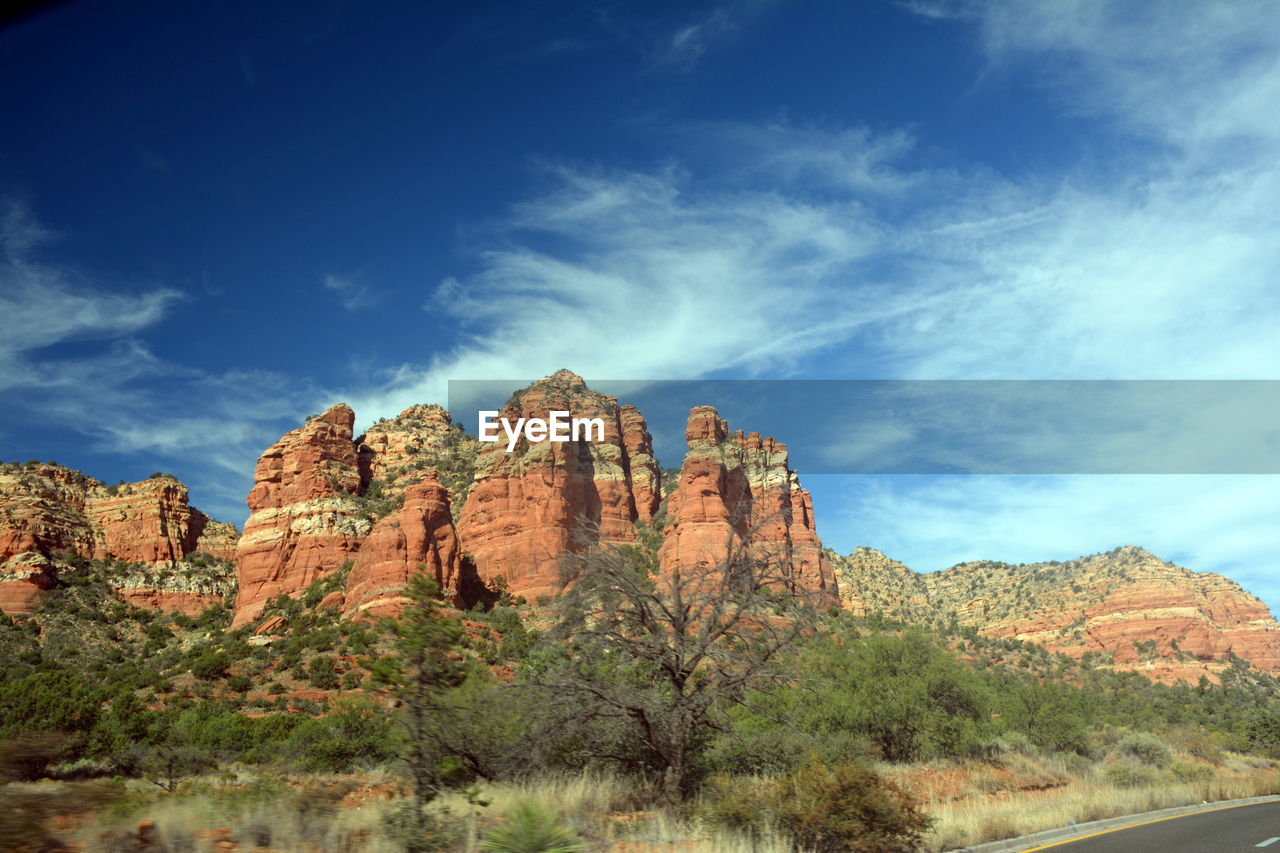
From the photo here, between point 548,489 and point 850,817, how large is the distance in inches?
2640

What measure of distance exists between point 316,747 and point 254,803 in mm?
17281

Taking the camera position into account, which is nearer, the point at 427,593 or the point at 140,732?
the point at 427,593

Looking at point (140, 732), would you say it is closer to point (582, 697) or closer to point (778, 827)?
point (582, 697)

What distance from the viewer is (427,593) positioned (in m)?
9.05

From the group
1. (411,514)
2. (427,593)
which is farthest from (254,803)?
(411,514)

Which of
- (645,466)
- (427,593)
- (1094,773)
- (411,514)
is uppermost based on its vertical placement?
(645,466)

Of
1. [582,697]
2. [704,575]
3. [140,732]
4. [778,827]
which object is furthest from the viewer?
[140,732]

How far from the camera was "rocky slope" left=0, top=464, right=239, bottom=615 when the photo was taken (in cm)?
6863

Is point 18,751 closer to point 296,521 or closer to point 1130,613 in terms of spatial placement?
point 296,521

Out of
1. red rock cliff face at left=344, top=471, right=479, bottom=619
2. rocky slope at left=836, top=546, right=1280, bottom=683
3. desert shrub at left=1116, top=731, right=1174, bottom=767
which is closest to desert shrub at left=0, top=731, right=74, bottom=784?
desert shrub at left=1116, top=731, right=1174, bottom=767

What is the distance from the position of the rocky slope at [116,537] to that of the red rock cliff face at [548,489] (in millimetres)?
28016

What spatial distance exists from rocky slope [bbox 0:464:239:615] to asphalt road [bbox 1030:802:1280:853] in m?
78.7

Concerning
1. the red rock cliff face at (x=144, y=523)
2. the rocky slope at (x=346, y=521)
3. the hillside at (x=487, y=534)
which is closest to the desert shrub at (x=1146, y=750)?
the hillside at (x=487, y=534)

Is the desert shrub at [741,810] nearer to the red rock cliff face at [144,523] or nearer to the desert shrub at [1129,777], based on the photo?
the desert shrub at [1129,777]
